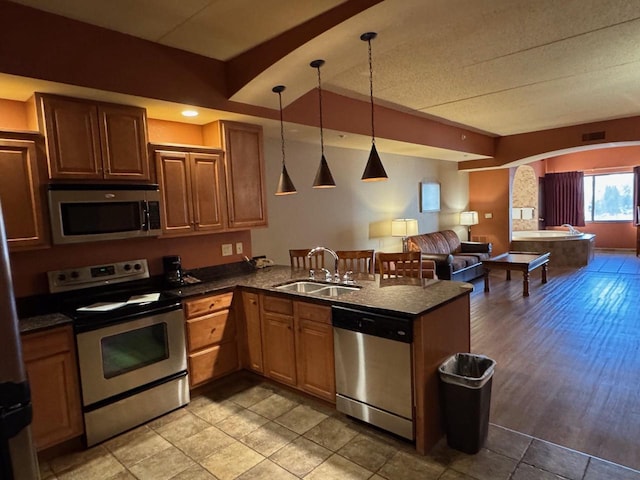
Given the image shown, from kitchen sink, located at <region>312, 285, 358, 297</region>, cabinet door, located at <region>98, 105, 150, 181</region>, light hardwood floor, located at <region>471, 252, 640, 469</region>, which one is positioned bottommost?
light hardwood floor, located at <region>471, 252, 640, 469</region>

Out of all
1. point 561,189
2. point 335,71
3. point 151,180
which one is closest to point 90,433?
point 151,180

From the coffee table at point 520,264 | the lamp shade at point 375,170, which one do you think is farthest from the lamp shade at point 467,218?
the lamp shade at point 375,170

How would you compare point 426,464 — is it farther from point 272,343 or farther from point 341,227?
point 341,227

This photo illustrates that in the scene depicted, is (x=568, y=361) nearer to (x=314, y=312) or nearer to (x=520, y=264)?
(x=314, y=312)

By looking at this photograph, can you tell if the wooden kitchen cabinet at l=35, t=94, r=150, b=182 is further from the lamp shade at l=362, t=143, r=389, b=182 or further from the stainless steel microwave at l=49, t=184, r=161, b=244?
the lamp shade at l=362, t=143, r=389, b=182

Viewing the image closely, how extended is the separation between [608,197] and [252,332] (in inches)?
434

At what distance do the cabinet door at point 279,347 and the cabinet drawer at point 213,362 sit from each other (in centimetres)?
34

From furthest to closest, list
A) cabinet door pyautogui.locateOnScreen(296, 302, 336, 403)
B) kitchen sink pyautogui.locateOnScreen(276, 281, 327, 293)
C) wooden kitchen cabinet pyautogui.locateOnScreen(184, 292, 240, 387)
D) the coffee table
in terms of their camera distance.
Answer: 1. the coffee table
2. kitchen sink pyautogui.locateOnScreen(276, 281, 327, 293)
3. wooden kitchen cabinet pyautogui.locateOnScreen(184, 292, 240, 387)
4. cabinet door pyautogui.locateOnScreen(296, 302, 336, 403)

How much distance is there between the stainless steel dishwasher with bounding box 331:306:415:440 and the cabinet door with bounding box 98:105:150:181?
1.85 metres

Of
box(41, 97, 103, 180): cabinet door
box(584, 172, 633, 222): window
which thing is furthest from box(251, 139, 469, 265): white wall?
box(584, 172, 633, 222): window

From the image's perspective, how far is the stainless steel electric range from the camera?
2.52 m

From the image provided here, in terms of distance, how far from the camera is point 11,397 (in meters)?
1.00

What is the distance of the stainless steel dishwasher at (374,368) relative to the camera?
231 centimetres

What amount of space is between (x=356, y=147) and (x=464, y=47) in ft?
8.20
